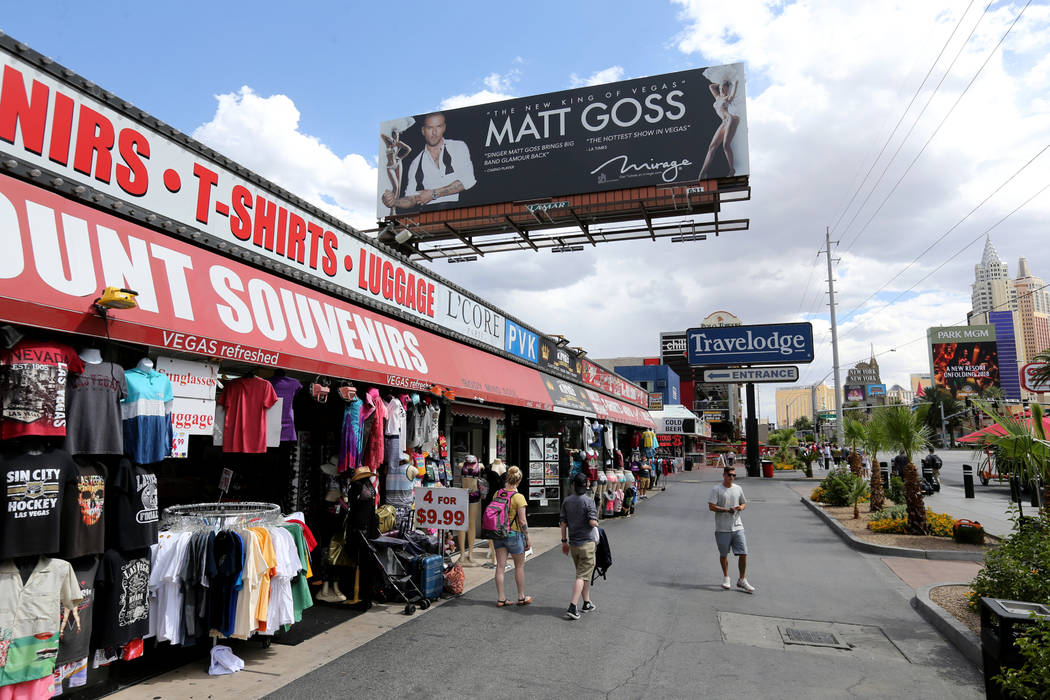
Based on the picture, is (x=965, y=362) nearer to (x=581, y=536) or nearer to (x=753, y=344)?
(x=753, y=344)

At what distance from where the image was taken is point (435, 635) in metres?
7.08

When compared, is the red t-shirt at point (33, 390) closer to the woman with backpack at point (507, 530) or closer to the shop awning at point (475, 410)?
the woman with backpack at point (507, 530)

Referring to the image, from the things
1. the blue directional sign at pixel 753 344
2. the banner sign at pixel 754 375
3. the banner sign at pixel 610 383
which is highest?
the blue directional sign at pixel 753 344

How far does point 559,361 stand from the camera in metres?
19.3

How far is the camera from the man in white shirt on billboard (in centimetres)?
2180

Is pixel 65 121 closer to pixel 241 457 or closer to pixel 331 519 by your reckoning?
pixel 241 457

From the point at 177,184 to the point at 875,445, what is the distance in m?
17.9

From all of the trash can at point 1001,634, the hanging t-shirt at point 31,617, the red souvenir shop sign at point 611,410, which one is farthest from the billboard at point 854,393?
the hanging t-shirt at point 31,617

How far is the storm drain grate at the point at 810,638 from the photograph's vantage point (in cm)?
701

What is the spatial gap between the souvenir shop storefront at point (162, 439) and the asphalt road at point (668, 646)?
1.41 meters

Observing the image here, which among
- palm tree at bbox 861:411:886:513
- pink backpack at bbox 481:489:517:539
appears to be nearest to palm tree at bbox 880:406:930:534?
palm tree at bbox 861:411:886:513

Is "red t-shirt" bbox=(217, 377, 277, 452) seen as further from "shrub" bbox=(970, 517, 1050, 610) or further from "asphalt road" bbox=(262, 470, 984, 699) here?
"shrub" bbox=(970, 517, 1050, 610)

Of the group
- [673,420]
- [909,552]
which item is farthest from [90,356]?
[673,420]

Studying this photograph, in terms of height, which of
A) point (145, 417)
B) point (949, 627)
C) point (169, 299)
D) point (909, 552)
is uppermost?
point (169, 299)
